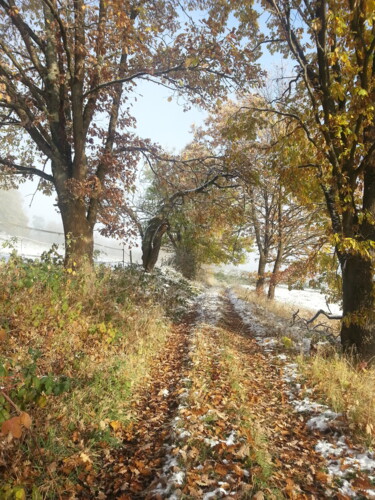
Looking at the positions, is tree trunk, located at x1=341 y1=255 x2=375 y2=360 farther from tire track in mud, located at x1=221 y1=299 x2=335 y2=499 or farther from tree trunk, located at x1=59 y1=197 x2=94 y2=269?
tree trunk, located at x1=59 y1=197 x2=94 y2=269

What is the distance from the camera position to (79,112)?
25.9 feet

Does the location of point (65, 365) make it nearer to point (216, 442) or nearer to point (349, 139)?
point (216, 442)

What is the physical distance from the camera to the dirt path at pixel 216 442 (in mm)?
2865

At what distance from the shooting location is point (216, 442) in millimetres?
3453

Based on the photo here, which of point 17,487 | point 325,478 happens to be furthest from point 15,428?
point 325,478

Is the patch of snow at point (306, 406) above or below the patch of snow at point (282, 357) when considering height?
below

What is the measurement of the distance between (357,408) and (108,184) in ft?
29.1

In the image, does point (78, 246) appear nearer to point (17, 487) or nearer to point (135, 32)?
point (135, 32)

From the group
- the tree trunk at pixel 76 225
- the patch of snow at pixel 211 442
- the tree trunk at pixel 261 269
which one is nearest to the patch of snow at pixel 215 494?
the patch of snow at pixel 211 442

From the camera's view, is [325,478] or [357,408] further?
[357,408]

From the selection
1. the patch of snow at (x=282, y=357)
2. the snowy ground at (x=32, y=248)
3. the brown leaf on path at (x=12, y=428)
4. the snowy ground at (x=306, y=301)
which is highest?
the snowy ground at (x=32, y=248)

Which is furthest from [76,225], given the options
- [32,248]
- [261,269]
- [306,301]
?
[306,301]

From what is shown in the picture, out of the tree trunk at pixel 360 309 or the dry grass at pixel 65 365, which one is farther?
the tree trunk at pixel 360 309

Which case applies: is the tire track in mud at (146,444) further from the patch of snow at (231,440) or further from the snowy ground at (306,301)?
the snowy ground at (306,301)
